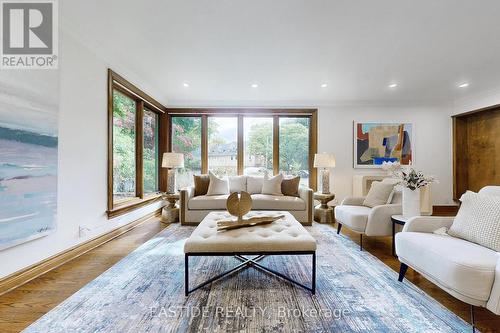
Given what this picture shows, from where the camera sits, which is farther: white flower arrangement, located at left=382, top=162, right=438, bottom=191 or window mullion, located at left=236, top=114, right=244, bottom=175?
window mullion, located at left=236, top=114, right=244, bottom=175

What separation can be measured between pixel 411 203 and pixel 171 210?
11.8ft

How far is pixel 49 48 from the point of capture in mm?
2205

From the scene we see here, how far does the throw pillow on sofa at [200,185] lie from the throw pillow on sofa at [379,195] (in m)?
2.71

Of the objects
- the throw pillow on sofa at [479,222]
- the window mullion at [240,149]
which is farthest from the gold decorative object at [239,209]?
the window mullion at [240,149]

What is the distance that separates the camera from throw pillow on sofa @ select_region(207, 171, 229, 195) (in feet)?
13.5

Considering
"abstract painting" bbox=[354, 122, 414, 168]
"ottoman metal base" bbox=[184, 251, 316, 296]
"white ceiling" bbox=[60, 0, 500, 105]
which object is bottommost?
"ottoman metal base" bbox=[184, 251, 316, 296]

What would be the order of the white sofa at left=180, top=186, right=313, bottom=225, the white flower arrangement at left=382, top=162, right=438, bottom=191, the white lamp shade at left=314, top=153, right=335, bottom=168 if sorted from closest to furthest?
the white flower arrangement at left=382, top=162, right=438, bottom=191, the white sofa at left=180, top=186, right=313, bottom=225, the white lamp shade at left=314, top=153, right=335, bottom=168

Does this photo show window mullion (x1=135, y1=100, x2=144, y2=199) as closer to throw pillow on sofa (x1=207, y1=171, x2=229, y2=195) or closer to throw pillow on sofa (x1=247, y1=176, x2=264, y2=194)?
throw pillow on sofa (x1=207, y1=171, x2=229, y2=195)

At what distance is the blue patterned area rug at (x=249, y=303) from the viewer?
4.66ft

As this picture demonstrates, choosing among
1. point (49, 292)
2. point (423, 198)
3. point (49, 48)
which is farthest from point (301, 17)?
point (423, 198)

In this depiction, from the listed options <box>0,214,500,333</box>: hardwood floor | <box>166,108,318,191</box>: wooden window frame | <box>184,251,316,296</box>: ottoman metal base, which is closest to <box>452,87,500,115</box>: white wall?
<box>166,108,318,191</box>: wooden window frame

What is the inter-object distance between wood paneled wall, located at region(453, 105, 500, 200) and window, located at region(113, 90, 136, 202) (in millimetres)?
6739

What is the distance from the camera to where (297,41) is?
2549 millimetres

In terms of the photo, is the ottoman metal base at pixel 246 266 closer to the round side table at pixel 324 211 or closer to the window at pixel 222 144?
the round side table at pixel 324 211
